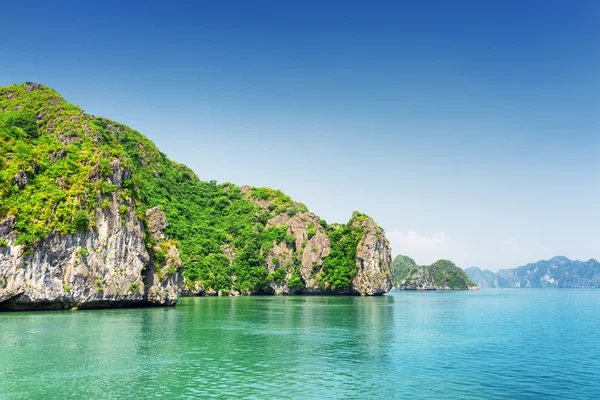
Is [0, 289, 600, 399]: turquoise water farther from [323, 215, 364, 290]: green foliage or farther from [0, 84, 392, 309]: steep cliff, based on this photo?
[323, 215, 364, 290]: green foliage

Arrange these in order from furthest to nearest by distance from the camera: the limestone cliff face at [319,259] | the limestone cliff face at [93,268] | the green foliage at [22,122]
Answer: the limestone cliff face at [319,259] < the green foliage at [22,122] < the limestone cliff face at [93,268]

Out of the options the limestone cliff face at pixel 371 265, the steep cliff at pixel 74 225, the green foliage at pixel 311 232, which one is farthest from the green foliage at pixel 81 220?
the green foliage at pixel 311 232

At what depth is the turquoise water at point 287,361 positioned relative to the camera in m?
25.0

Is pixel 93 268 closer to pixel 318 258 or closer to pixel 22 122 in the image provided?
pixel 22 122

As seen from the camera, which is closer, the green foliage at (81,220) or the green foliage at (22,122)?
the green foliage at (81,220)

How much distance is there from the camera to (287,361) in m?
32.6

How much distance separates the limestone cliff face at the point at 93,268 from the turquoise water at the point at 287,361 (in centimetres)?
795

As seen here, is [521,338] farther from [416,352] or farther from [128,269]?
[128,269]

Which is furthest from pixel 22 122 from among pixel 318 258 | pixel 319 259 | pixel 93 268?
pixel 319 259

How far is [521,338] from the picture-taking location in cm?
4666

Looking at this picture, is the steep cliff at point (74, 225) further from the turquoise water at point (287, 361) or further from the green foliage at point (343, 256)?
the green foliage at point (343, 256)

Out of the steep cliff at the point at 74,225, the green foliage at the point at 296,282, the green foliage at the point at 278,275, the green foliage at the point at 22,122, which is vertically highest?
the green foliage at the point at 22,122

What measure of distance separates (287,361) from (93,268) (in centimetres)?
4634

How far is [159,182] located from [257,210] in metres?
42.2
